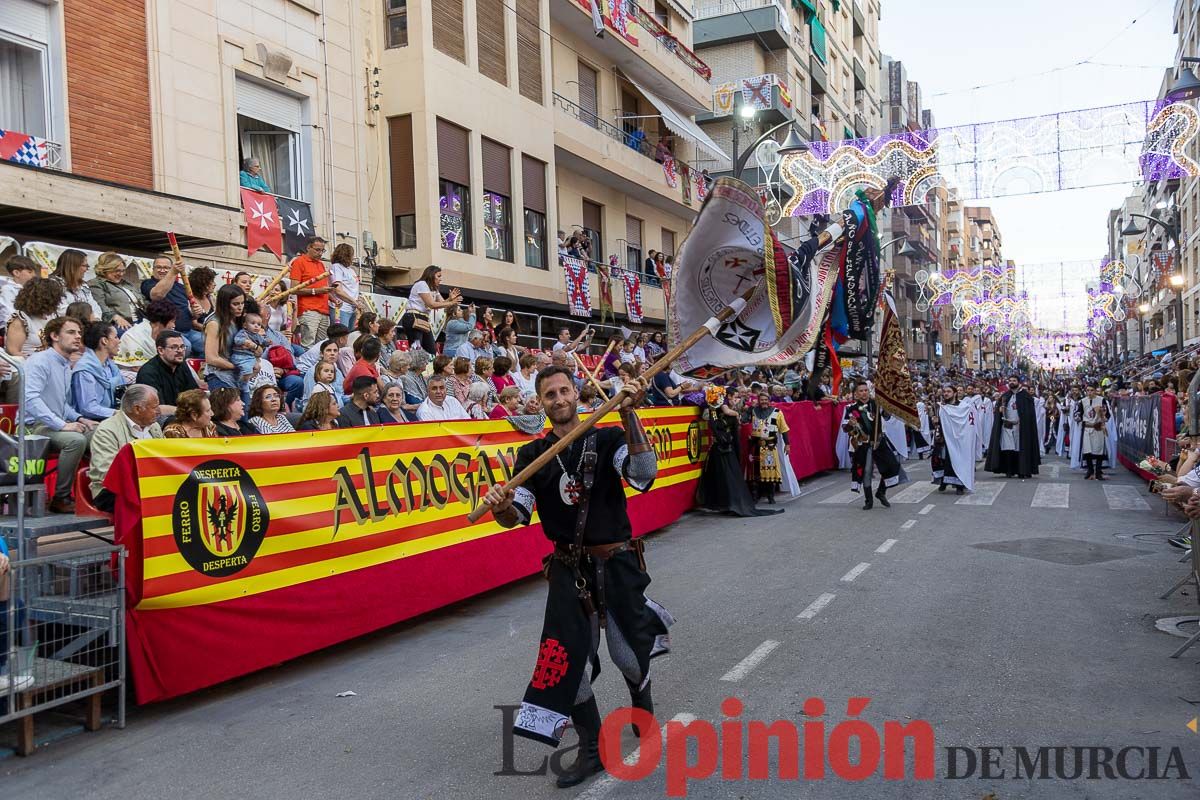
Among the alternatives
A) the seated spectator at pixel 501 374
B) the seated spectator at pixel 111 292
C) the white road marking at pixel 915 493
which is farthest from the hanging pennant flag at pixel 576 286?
the seated spectator at pixel 111 292

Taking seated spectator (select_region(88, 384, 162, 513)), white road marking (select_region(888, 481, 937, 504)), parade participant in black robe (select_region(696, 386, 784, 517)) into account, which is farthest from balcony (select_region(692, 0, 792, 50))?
seated spectator (select_region(88, 384, 162, 513))

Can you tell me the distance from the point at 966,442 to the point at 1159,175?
832cm

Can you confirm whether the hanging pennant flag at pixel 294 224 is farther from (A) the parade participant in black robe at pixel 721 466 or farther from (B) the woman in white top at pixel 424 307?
(A) the parade participant in black robe at pixel 721 466

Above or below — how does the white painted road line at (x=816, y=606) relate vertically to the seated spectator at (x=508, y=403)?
below

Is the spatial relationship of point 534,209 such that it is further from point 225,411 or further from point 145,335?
point 225,411

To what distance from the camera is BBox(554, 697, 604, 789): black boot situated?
427 cm

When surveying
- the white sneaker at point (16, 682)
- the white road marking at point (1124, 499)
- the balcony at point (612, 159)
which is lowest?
the white road marking at point (1124, 499)

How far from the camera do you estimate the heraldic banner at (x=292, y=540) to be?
17.3 ft

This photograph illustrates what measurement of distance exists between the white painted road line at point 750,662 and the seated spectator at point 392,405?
4229mm

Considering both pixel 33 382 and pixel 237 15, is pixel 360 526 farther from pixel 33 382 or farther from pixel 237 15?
pixel 237 15

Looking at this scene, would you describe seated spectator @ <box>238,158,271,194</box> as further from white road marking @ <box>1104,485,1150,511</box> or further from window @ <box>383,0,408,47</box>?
white road marking @ <box>1104,485,1150,511</box>

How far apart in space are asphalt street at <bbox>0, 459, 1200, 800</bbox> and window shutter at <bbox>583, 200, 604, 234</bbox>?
1717 centimetres

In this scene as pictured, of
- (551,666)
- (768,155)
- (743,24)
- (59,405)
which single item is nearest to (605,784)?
(551,666)

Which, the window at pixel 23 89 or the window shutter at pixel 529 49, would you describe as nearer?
the window at pixel 23 89
